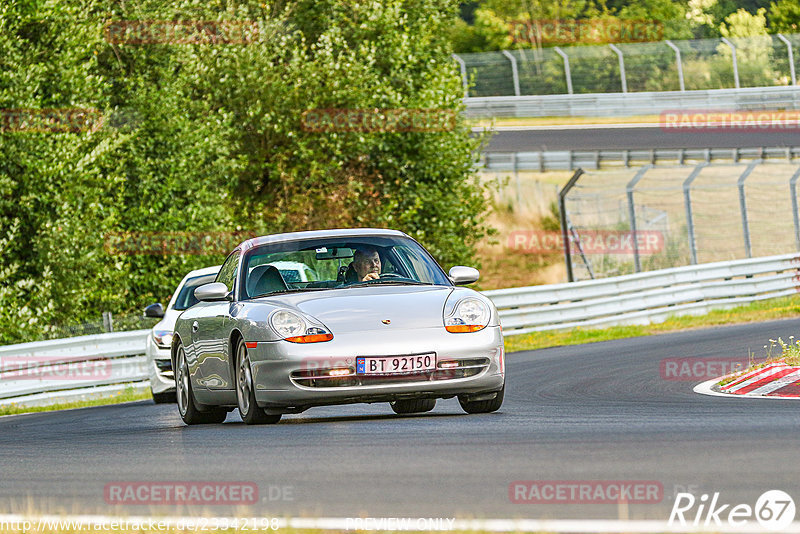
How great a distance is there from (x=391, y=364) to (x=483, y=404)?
116 centimetres

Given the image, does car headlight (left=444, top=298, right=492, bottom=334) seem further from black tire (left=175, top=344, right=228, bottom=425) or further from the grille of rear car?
black tire (left=175, top=344, right=228, bottom=425)

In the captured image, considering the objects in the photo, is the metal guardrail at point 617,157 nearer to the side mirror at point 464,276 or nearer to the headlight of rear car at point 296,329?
the side mirror at point 464,276

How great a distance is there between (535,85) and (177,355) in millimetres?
45277

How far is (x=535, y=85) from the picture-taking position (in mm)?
56188

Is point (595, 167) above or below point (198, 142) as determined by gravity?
below

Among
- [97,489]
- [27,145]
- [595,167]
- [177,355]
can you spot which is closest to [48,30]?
[27,145]

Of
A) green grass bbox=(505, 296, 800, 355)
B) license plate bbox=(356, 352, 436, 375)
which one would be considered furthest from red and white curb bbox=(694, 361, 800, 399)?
green grass bbox=(505, 296, 800, 355)

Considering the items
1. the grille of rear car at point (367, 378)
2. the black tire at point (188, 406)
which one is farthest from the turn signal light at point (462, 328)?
the black tire at point (188, 406)

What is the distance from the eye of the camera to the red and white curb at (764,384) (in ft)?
36.2

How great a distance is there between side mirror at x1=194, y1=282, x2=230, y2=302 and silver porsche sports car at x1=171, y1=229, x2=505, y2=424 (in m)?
0.01

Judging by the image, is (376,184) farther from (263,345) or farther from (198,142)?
(263,345)

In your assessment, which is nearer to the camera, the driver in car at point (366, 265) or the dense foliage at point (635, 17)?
the driver in car at point (366, 265)

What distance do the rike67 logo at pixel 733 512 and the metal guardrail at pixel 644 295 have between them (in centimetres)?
1567

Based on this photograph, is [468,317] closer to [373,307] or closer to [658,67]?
[373,307]
